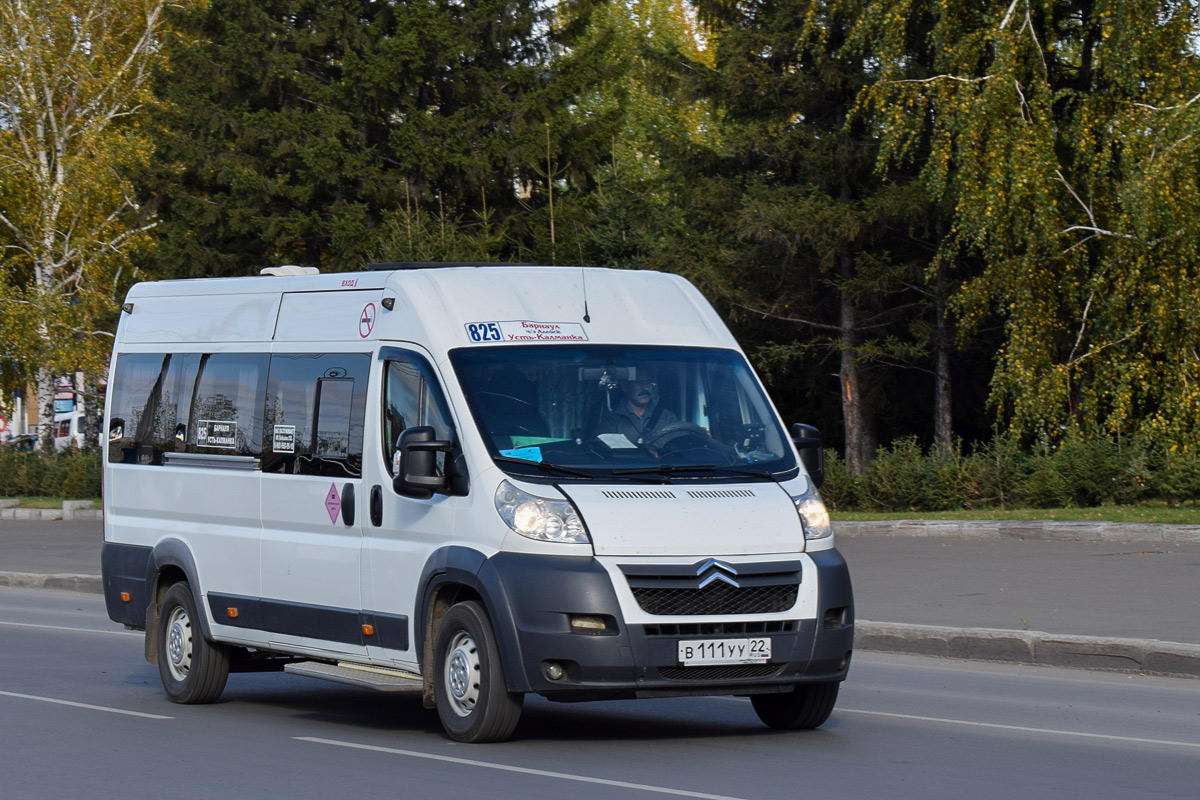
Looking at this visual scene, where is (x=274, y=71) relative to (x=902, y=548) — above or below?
above

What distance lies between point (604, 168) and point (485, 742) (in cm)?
2869

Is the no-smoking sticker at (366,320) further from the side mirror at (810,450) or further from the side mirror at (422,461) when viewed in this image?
the side mirror at (810,450)

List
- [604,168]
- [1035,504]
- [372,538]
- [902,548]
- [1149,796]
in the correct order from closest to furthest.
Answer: [1149,796], [372,538], [902,548], [1035,504], [604,168]

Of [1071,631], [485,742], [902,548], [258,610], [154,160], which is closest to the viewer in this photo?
[485,742]

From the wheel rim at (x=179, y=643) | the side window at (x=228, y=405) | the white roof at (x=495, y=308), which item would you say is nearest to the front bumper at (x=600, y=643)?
the white roof at (x=495, y=308)

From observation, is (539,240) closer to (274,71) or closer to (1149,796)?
(274,71)

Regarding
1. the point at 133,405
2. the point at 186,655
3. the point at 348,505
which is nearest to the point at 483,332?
the point at 348,505

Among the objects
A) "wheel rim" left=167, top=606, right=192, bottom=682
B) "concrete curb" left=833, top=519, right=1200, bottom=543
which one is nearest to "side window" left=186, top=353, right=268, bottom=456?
"wheel rim" left=167, top=606, right=192, bottom=682

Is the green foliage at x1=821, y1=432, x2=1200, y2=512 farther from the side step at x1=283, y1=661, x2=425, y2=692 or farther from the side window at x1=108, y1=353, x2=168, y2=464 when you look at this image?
the side window at x1=108, y1=353, x2=168, y2=464

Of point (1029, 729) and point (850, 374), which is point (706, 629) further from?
point (850, 374)

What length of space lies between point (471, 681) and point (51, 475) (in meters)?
32.3

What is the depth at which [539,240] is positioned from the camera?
37031mm

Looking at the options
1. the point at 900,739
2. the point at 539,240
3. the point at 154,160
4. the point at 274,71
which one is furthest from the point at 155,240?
the point at 900,739

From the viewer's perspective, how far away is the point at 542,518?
8.04 m
